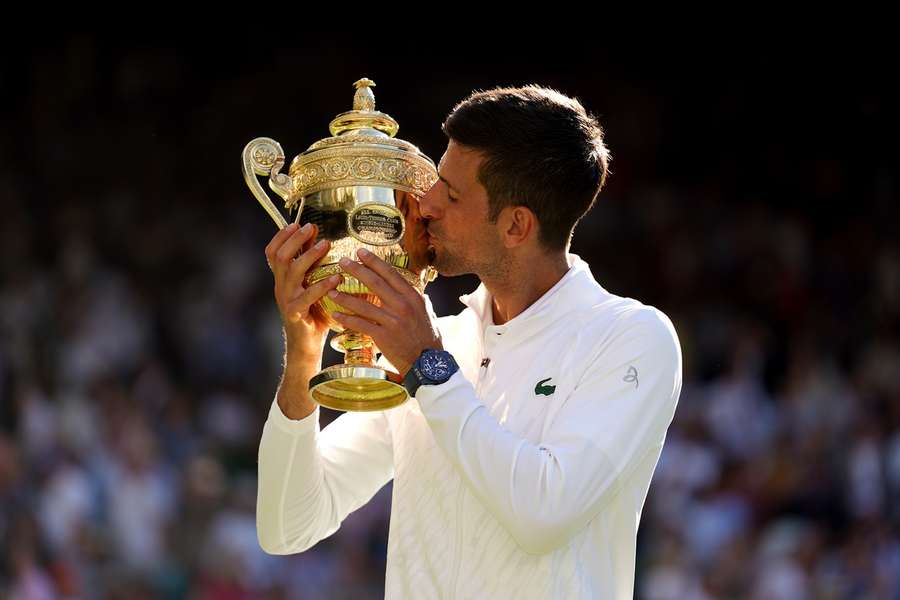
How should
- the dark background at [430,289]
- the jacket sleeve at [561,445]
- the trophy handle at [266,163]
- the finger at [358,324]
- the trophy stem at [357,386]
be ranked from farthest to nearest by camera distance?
the dark background at [430,289]
the trophy handle at [266,163]
the trophy stem at [357,386]
the finger at [358,324]
the jacket sleeve at [561,445]

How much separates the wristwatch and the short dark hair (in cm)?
38

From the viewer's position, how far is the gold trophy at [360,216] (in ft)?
9.64

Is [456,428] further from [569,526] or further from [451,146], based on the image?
[451,146]

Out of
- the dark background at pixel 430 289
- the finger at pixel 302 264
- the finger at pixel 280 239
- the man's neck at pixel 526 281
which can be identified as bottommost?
the dark background at pixel 430 289

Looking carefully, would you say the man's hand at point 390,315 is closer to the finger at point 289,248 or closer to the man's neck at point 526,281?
the finger at point 289,248

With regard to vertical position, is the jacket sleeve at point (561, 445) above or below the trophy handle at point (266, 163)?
below

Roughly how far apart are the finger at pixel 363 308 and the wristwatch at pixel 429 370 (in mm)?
93

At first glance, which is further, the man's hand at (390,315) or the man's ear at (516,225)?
the man's ear at (516,225)

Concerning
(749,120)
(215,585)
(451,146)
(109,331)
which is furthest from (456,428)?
(749,120)

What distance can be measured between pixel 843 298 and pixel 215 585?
4.58 m

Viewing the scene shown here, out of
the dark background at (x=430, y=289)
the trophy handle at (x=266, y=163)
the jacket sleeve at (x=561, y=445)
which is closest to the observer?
the jacket sleeve at (x=561, y=445)

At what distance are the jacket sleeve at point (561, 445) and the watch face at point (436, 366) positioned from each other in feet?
Result: 0.07

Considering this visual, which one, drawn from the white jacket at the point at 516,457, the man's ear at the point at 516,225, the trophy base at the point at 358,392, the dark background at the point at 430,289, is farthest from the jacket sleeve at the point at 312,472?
the dark background at the point at 430,289

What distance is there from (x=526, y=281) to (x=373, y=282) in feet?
1.44
